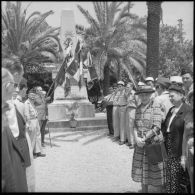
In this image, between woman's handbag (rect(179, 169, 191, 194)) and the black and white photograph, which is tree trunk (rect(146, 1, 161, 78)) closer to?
the black and white photograph

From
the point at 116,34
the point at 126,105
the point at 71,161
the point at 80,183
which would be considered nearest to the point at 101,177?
the point at 80,183

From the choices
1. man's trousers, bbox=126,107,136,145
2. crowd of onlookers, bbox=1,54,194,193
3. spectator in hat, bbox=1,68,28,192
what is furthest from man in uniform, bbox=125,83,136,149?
spectator in hat, bbox=1,68,28,192

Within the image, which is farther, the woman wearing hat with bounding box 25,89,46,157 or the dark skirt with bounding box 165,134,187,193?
the woman wearing hat with bounding box 25,89,46,157

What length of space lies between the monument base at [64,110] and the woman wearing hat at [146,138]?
27.5 ft

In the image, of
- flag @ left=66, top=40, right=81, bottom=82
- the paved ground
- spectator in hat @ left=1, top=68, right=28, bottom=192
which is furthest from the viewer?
flag @ left=66, top=40, right=81, bottom=82

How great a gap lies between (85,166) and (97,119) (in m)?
6.22

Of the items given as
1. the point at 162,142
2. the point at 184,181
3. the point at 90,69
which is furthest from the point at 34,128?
the point at 90,69

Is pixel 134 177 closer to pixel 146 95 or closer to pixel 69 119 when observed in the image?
pixel 146 95

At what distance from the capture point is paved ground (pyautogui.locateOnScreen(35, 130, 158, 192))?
17.4ft

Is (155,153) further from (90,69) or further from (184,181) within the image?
(90,69)

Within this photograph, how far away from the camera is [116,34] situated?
17234 millimetres

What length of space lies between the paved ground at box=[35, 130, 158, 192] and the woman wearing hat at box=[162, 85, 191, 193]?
89 centimetres

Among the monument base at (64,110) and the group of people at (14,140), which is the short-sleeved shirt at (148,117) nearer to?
the group of people at (14,140)

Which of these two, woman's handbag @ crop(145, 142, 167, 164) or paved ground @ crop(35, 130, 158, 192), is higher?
woman's handbag @ crop(145, 142, 167, 164)
